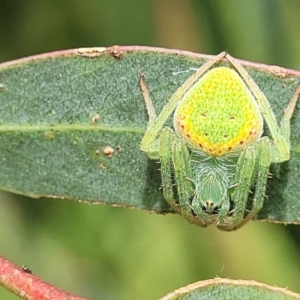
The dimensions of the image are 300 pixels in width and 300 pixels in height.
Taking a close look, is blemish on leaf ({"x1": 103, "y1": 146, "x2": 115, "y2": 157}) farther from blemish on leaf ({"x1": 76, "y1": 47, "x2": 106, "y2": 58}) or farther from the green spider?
blemish on leaf ({"x1": 76, "y1": 47, "x2": 106, "y2": 58})

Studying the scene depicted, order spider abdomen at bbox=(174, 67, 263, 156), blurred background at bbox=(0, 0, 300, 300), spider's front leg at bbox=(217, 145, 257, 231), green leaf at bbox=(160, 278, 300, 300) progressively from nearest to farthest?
green leaf at bbox=(160, 278, 300, 300) < spider abdomen at bbox=(174, 67, 263, 156) < spider's front leg at bbox=(217, 145, 257, 231) < blurred background at bbox=(0, 0, 300, 300)

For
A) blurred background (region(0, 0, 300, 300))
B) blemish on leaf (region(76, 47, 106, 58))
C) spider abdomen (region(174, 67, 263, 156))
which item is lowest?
blurred background (region(0, 0, 300, 300))

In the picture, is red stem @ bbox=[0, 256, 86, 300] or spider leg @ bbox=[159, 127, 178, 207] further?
spider leg @ bbox=[159, 127, 178, 207]

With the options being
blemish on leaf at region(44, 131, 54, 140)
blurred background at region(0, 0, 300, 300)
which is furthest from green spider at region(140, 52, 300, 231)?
Result: blurred background at region(0, 0, 300, 300)

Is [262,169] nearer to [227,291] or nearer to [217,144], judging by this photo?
[217,144]

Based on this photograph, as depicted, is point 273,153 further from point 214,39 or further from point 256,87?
point 214,39

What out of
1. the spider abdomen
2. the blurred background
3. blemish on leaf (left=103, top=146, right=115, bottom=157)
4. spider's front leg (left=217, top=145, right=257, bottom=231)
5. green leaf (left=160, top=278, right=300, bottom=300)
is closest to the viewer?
green leaf (left=160, top=278, right=300, bottom=300)
